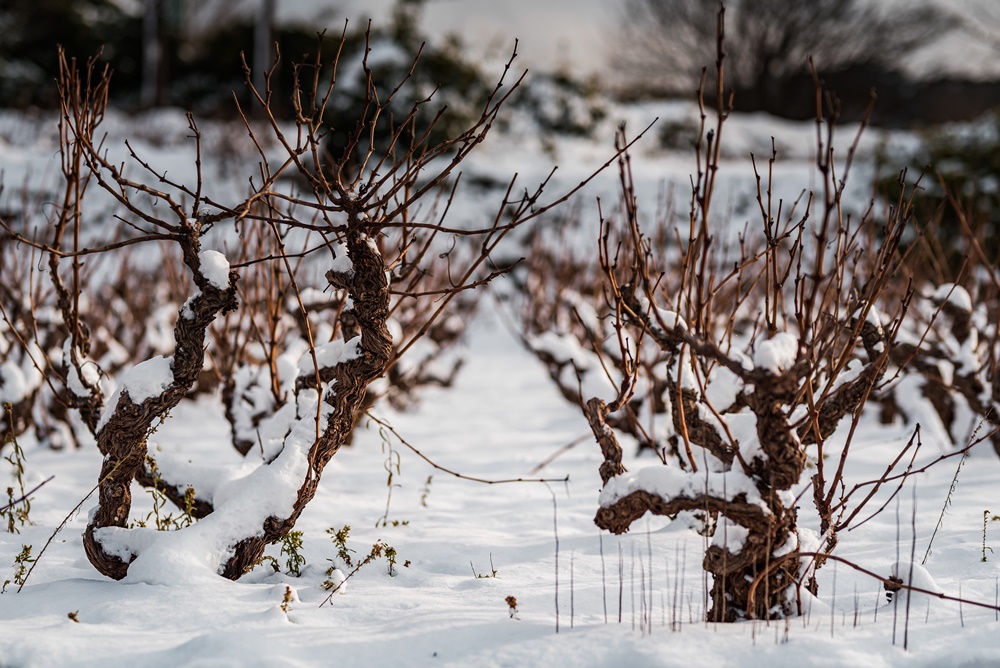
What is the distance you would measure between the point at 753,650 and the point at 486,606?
0.74 meters

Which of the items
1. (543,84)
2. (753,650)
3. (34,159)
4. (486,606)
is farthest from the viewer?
(543,84)

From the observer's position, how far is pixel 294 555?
255 centimetres

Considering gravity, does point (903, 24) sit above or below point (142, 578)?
above

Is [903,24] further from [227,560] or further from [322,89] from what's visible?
[227,560]

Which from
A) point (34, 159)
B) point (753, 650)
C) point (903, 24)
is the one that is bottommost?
point (753, 650)

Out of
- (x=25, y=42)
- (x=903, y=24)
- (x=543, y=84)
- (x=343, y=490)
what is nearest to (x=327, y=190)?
(x=343, y=490)

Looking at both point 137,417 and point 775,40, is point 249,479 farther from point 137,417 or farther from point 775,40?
point 775,40

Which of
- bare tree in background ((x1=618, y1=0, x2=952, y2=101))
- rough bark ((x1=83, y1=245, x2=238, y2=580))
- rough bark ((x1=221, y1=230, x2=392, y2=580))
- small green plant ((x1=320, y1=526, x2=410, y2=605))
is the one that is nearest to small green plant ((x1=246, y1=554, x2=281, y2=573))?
rough bark ((x1=221, y1=230, x2=392, y2=580))

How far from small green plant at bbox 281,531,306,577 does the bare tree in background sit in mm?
22766

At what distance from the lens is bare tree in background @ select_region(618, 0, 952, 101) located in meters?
23.9

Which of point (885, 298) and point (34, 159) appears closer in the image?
point (885, 298)

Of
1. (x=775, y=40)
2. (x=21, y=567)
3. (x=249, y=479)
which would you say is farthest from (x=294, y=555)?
(x=775, y=40)

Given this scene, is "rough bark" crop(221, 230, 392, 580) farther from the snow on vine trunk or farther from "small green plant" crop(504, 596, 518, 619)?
"small green plant" crop(504, 596, 518, 619)

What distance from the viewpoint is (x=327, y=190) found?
1993 millimetres
